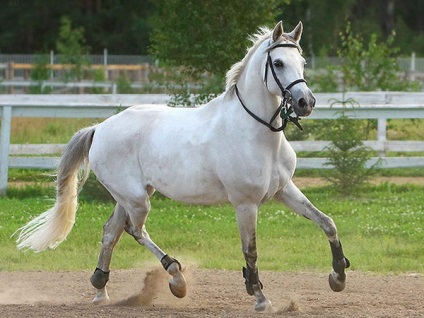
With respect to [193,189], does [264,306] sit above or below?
below

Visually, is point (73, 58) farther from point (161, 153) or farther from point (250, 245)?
point (250, 245)

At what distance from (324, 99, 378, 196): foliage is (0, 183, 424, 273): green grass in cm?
23

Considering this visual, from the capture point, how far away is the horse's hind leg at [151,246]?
8.16m

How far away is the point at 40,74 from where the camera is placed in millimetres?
35469

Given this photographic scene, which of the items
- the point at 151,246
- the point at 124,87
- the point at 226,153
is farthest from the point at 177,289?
the point at 124,87

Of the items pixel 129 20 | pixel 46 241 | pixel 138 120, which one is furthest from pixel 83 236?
pixel 129 20

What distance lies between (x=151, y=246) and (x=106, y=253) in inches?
17.0

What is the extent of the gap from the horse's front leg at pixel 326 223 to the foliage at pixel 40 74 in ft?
80.4

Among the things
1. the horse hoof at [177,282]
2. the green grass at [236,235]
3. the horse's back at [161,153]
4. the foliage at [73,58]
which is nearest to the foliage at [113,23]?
the foliage at [73,58]

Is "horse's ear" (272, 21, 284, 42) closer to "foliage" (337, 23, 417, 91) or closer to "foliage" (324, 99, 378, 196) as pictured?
"foliage" (324, 99, 378, 196)

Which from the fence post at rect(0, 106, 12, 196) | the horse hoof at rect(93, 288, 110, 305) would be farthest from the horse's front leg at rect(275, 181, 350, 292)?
the fence post at rect(0, 106, 12, 196)

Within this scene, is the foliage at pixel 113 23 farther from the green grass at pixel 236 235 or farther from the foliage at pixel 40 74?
the green grass at pixel 236 235

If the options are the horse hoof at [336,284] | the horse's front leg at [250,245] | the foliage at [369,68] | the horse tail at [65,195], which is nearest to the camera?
the horse's front leg at [250,245]

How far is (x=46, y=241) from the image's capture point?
9.02 meters
